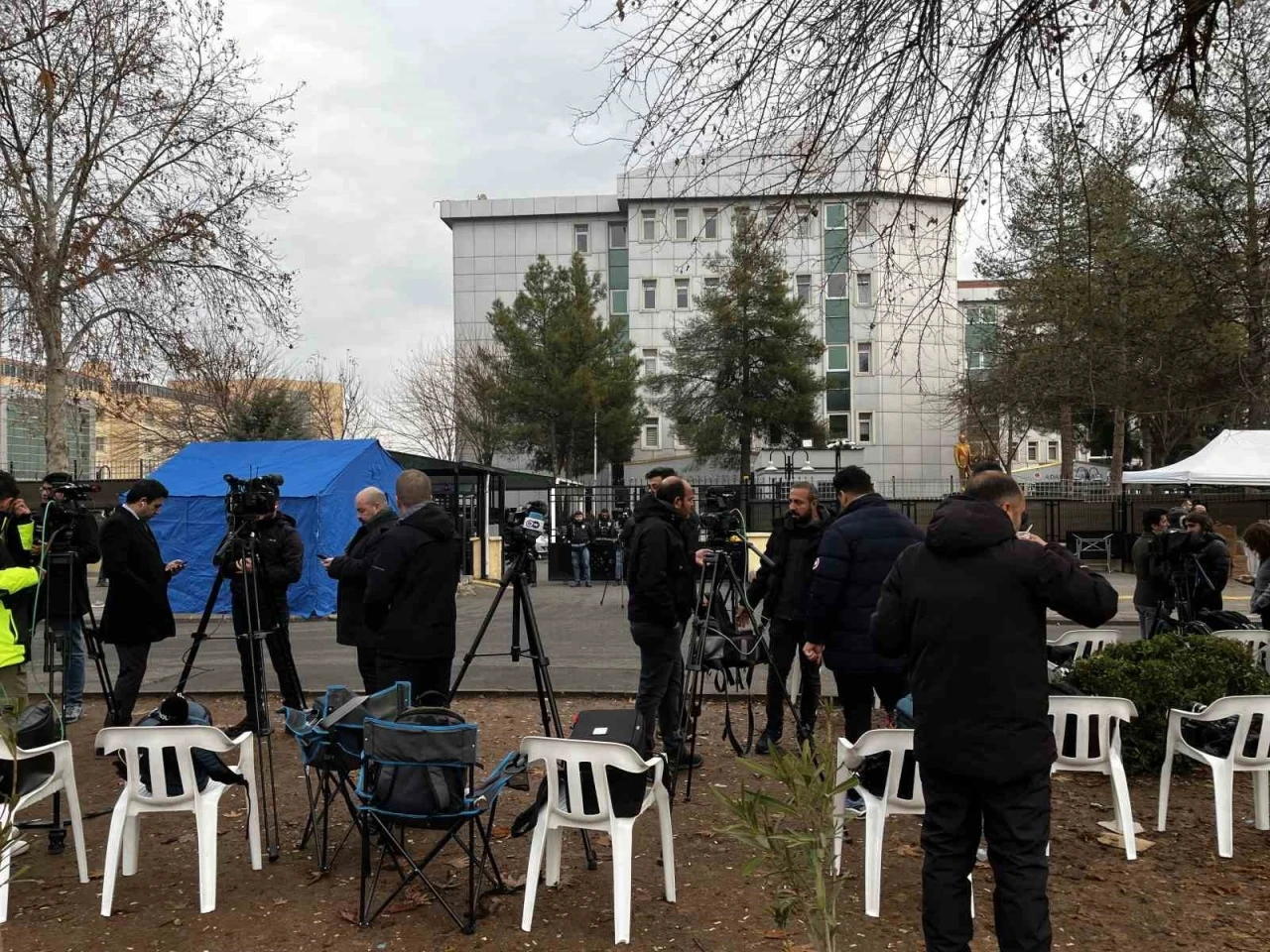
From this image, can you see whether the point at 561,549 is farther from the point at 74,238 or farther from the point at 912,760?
the point at 912,760

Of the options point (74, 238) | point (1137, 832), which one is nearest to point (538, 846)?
point (1137, 832)

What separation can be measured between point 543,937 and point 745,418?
37648mm

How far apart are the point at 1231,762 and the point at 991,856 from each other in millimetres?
2196

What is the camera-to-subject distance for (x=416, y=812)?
3.83m

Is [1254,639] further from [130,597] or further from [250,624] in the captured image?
[130,597]

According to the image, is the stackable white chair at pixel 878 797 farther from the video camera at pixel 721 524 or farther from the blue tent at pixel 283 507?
the blue tent at pixel 283 507

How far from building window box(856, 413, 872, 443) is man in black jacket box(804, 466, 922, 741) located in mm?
46538

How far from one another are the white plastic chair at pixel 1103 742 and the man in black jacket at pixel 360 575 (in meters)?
4.11

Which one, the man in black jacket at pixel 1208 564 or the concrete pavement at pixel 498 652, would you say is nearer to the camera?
the man in black jacket at pixel 1208 564

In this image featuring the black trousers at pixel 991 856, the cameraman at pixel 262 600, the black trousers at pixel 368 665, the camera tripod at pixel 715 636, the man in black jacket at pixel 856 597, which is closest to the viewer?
the black trousers at pixel 991 856

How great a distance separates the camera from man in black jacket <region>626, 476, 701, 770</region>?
5.66 m

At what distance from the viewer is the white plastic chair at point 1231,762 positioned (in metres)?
4.64

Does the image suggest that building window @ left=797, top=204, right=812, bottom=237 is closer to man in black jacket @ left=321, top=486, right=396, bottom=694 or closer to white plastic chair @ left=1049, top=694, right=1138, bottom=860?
white plastic chair @ left=1049, top=694, right=1138, bottom=860

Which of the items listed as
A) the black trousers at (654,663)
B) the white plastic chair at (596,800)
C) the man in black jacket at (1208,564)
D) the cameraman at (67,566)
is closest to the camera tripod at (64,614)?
the cameraman at (67,566)
